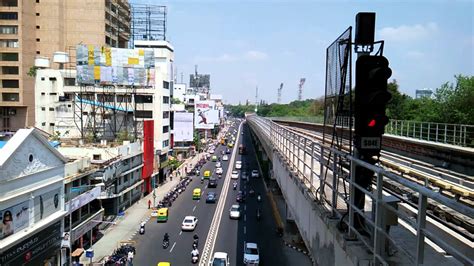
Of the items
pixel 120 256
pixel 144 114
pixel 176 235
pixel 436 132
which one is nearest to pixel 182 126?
pixel 144 114

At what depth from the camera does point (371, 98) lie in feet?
15.1

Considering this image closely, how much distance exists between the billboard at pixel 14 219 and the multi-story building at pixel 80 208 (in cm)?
415

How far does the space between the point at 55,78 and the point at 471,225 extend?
5167 centimetres

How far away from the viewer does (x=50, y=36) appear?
56.8m

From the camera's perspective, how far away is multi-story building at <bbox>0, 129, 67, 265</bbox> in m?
16.2

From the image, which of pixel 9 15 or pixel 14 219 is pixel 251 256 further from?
pixel 9 15

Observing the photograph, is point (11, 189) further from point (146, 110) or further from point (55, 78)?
point (55, 78)

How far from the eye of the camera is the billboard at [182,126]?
189 ft

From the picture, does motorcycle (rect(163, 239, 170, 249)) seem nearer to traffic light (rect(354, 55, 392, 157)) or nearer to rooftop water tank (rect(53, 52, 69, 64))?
traffic light (rect(354, 55, 392, 157))

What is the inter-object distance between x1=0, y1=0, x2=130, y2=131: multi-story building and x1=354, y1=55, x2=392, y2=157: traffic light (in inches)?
2204

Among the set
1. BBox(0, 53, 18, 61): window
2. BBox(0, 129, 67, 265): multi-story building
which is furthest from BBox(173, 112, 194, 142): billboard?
BBox(0, 129, 67, 265): multi-story building

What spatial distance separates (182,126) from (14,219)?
41646 mm

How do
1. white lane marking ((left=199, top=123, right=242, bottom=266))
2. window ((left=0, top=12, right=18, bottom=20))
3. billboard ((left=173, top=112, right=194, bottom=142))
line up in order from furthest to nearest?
A: billboard ((left=173, top=112, right=194, bottom=142)) < window ((left=0, top=12, right=18, bottom=20)) < white lane marking ((left=199, top=123, right=242, bottom=266))

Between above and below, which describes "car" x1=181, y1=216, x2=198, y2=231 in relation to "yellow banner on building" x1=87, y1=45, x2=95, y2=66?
below
